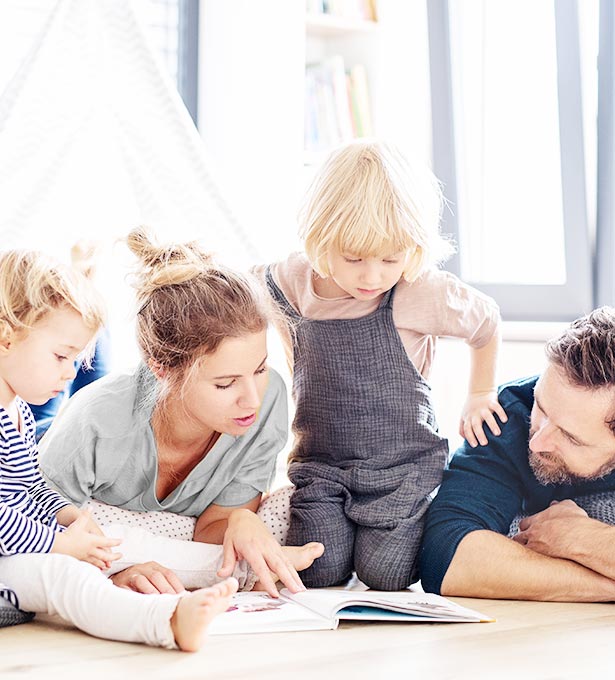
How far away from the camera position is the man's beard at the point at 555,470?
1.59m

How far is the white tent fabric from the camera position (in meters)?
2.30

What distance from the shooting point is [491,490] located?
5.50 ft

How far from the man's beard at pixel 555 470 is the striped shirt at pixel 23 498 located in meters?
0.75

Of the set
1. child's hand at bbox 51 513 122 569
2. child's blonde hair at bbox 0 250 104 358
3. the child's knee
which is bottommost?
the child's knee

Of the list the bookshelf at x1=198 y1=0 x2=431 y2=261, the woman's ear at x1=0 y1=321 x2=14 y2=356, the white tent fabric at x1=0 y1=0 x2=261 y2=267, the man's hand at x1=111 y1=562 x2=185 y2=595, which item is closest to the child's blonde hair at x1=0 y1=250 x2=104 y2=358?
the woman's ear at x1=0 y1=321 x2=14 y2=356

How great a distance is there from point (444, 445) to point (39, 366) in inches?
30.5

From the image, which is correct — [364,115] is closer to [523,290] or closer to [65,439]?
[523,290]

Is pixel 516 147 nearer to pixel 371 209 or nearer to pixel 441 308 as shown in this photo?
pixel 441 308

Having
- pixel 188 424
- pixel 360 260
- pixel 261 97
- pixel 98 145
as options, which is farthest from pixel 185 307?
pixel 261 97

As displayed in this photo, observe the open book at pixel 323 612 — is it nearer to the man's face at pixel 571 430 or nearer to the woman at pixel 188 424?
the woman at pixel 188 424

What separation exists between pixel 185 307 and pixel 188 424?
227 millimetres

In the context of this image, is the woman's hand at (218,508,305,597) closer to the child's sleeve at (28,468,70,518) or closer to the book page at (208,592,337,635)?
the book page at (208,592,337,635)

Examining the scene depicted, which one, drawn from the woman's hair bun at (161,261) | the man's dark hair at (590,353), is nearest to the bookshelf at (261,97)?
the woman's hair bun at (161,261)

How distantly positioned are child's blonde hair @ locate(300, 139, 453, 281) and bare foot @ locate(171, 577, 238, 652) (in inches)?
27.2
